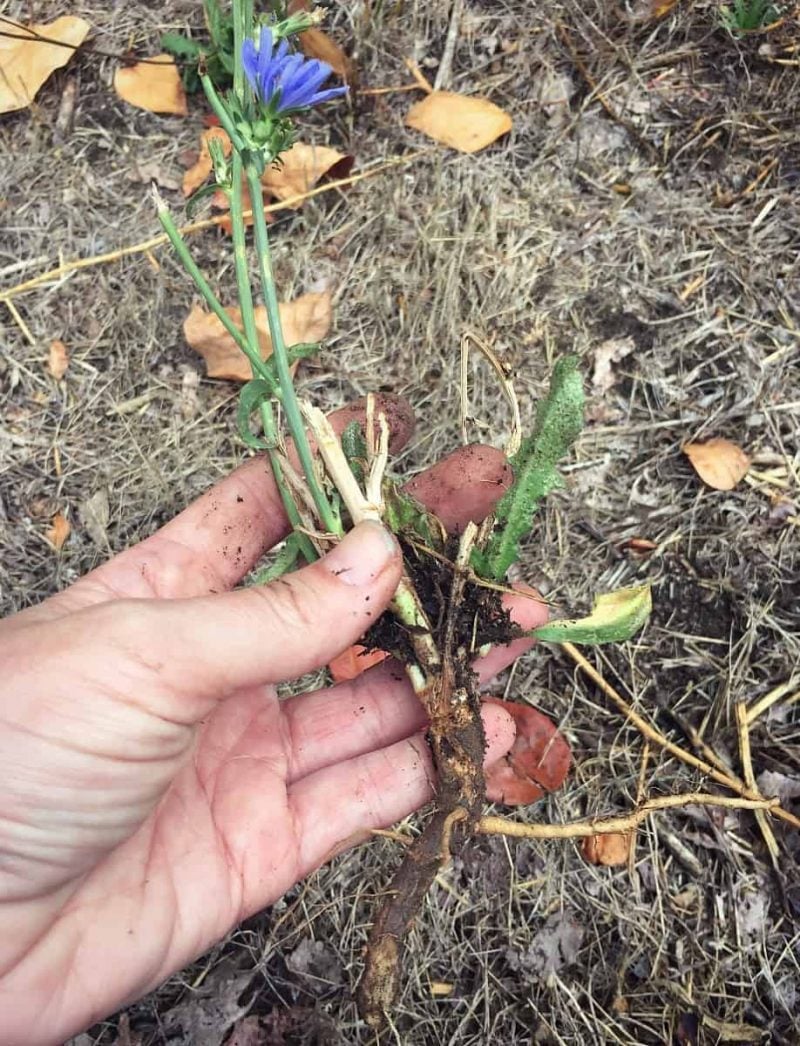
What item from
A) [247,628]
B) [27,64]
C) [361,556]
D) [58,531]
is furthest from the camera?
[27,64]

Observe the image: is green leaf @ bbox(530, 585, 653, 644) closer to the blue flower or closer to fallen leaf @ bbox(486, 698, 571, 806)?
fallen leaf @ bbox(486, 698, 571, 806)

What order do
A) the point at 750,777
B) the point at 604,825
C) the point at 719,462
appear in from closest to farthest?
the point at 604,825, the point at 750,777, the point at 719,462

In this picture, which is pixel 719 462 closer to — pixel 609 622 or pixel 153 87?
pixel 609 622

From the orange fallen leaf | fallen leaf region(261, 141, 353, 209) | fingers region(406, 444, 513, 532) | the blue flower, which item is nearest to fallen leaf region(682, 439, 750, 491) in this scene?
fingers region(406, 444, 513, 532)

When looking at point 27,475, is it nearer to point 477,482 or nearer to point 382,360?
point 382,360

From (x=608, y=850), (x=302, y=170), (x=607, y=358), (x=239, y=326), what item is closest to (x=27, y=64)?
(x=302, y=170)

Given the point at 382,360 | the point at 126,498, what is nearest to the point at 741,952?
the point at 382,360

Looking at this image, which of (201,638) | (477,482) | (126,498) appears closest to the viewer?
(201,638)

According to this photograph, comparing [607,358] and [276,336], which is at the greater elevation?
[276,336]
